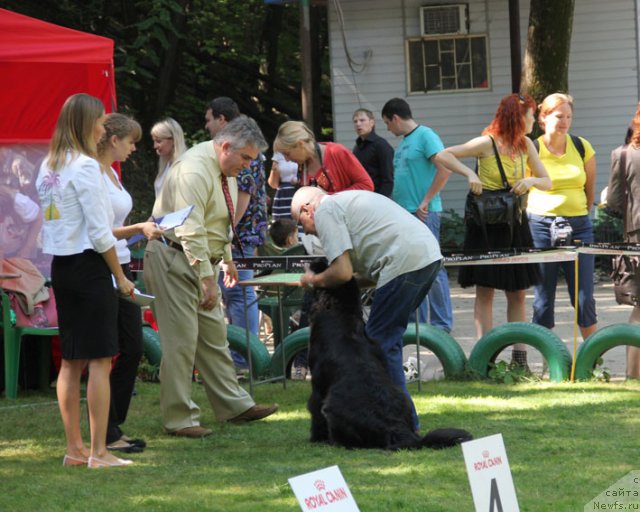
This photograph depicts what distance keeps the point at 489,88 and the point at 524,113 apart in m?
10.1

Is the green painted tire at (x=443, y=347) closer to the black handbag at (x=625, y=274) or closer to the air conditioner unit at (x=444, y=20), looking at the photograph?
the black handbag at (x=625, y=274)

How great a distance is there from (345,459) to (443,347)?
8.44ft

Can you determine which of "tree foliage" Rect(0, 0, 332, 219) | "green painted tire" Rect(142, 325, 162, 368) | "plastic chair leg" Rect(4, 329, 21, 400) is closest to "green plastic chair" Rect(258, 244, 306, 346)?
"green painted tire" Rect(142, 325, 162, 368)

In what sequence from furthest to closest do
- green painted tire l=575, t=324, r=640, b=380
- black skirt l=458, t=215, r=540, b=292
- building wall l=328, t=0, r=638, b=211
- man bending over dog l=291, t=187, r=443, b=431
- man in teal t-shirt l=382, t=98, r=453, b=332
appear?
building wall l=328, t=0, r=638, b=211 → man in teal t-shirt l=382, t=98, r=453, b=332 → black skirt l=458, t=215, r=540, b=292 → green painted tire l=575, t=324, r=640, b=380 → man bending over dog l=291, t=187, r=443, b=431

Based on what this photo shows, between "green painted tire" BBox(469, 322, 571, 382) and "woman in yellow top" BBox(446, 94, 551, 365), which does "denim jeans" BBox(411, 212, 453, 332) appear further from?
"green painted tire" BBox(469, 322, 571, 382)

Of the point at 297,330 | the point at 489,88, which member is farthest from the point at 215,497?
the point at 489,88

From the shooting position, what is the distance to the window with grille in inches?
696

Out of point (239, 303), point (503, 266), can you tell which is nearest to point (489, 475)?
point (503, 266)

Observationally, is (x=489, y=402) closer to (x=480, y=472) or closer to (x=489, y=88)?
(x=480, y=472)

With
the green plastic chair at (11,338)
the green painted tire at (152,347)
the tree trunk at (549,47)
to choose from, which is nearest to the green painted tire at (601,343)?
the green painted tire at (152,347)

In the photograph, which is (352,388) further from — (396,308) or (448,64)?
(448,64)

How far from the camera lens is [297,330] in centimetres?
870

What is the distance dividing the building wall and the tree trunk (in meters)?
1.78

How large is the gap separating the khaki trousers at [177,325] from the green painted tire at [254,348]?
1463mm
